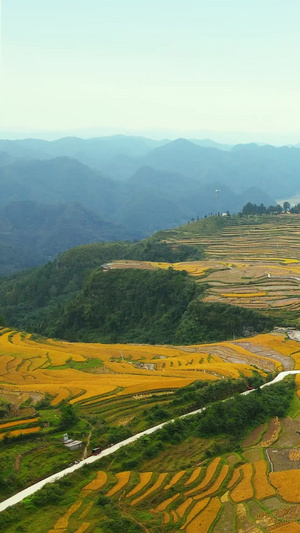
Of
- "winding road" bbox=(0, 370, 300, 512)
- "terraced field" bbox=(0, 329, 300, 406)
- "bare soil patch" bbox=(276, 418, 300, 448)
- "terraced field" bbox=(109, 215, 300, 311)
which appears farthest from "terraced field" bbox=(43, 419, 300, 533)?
"terraced field" bbox=(109, 215, 300, 311)

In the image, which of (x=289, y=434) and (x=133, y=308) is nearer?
(x=289, y=434)

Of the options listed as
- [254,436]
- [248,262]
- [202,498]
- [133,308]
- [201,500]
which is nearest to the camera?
[201,500]

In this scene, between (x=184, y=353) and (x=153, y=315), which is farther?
(x=153, y=315)

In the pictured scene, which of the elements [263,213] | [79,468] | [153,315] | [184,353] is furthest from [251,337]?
[263,213]

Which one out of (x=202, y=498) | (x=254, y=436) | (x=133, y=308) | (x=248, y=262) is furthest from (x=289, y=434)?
(x=248, y=262)

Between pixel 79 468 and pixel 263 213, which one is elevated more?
pixel 263 213

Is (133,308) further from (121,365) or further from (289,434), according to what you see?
(289,434)

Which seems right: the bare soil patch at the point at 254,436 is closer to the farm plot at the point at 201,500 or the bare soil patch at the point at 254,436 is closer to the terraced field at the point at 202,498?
the terraced field at the point at 202,498

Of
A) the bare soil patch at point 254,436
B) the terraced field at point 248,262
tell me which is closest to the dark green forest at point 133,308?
the terraced field at point 248,262

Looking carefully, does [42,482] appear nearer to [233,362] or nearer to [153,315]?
[233,362]
